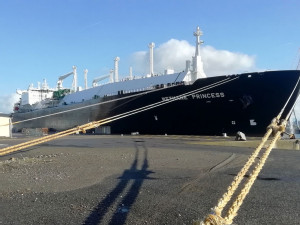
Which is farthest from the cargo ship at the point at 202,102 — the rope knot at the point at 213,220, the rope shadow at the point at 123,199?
the rope knot at the point at 213,220

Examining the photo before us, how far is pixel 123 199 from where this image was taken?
17.6ft

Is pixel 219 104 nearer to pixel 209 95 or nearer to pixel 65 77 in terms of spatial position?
pixel 209 95

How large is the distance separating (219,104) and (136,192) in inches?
749

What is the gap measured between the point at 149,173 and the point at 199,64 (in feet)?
70.9

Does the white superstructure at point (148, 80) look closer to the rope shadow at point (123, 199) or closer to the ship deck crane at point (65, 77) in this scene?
the ship deck crane at point (65, 77)

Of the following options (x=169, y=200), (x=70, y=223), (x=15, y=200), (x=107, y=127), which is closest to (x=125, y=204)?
(x=169, y=200)

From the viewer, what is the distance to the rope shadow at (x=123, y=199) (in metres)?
4.38

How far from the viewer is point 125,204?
5.07 metres

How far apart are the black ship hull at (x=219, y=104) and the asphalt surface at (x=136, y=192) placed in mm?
11058

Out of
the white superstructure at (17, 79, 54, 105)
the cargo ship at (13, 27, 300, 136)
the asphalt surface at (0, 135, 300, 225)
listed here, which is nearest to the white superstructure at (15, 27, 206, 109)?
the cargo ship at (13, 27, 300, 136)

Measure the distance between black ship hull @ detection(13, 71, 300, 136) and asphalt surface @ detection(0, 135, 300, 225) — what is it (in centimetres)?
1106

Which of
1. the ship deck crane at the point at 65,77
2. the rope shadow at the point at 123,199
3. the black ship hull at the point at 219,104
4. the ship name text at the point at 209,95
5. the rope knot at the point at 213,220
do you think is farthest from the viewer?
the ship deck crane at the point at 65,77

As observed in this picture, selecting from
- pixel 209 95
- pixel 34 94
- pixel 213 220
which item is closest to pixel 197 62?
pixel 209 95

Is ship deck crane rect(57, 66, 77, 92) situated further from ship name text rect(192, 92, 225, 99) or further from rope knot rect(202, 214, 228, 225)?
rope knot rect(202, 214, 228, 225)
